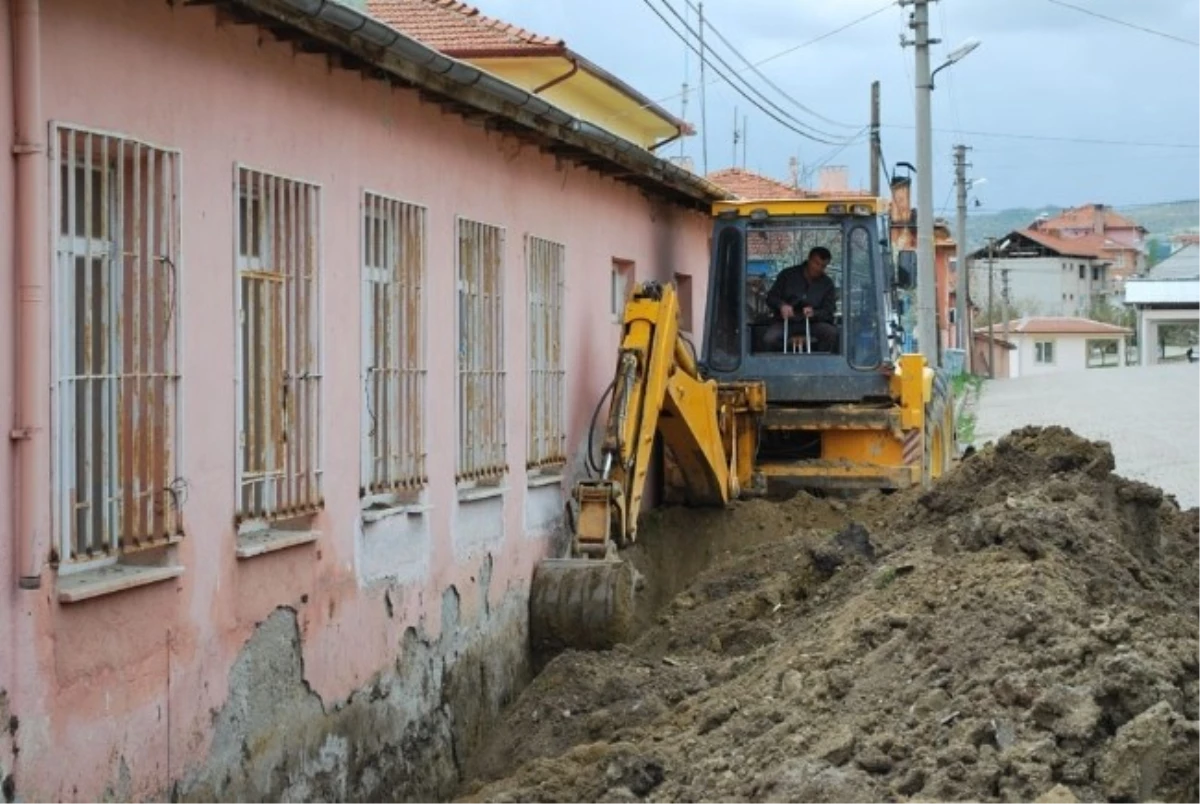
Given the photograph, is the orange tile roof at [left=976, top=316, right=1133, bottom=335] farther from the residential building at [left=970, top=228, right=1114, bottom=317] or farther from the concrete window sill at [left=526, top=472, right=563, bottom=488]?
the concrete window sill at [left=526, top=472, right=563, bottom=488]

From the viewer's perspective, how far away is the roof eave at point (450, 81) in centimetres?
747

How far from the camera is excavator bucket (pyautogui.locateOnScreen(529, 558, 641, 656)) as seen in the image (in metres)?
11.4

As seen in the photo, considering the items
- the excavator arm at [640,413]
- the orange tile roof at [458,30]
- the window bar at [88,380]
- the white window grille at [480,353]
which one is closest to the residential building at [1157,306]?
the orange tile roof at [458,30]

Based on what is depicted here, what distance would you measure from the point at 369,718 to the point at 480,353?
117 inches

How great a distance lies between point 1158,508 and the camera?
502 inches

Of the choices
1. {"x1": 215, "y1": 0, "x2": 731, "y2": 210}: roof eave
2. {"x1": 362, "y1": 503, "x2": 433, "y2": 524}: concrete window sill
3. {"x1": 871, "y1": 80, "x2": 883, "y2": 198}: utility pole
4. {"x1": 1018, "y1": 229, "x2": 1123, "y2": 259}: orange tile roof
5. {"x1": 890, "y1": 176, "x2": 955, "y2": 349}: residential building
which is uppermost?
{"x1": 1018, "y1": 229, "x2": 1123, "y2": 259}: orange tile roof

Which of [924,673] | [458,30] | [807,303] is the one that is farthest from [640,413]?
[458,30]

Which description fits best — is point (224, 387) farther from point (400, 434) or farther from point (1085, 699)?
point (1085, 699)

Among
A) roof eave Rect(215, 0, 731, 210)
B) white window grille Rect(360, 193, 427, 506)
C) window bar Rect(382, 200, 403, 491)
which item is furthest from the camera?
window bar Rect(382, 200, 403, 491)

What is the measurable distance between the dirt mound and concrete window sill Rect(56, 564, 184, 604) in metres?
1.96

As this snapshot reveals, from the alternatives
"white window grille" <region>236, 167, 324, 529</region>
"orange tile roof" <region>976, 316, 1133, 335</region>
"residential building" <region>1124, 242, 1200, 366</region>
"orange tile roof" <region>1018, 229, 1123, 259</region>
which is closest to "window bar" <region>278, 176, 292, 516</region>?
"white window grille" <region>236, 167, 324, 529</region>

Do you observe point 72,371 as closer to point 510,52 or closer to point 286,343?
point 286,343

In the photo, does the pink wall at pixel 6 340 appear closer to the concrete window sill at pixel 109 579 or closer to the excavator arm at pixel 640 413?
the concrete window sill at pixel 109 579

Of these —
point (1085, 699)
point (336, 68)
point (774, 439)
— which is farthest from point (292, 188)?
point (774, 439)
